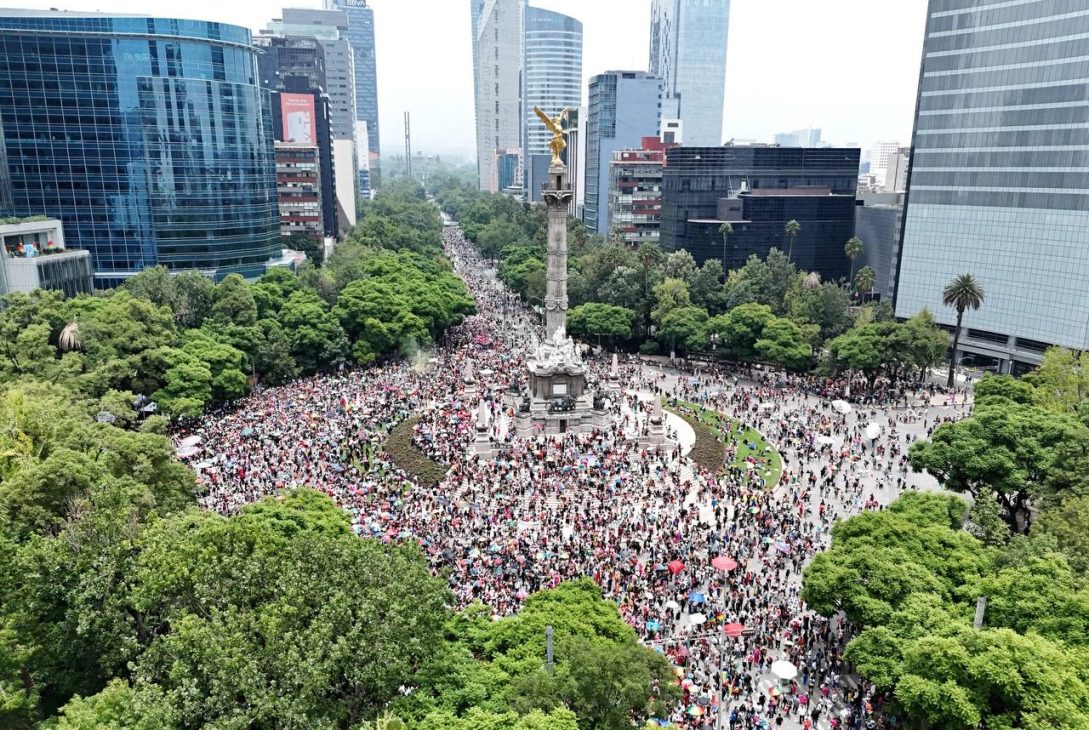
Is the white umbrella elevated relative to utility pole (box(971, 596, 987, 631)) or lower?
lower

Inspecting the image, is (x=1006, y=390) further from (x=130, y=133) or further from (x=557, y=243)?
(x=130, y=133)

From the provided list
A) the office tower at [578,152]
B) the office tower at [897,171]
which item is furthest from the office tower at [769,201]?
the office tower at [578,152]

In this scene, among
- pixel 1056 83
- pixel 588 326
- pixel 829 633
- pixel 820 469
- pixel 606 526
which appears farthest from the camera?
pixel 588 326

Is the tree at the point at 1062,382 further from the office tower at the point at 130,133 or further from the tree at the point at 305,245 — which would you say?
the tree at the point at 305,245

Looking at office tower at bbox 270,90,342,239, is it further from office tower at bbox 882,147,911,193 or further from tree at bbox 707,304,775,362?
office tower at bbox 882,147,911,193

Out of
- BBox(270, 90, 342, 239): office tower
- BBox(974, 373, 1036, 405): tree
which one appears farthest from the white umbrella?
BBox(270, 90, 342, 239): office tower

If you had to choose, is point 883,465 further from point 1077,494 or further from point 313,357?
point 313,357

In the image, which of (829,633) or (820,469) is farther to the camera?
(820,469)

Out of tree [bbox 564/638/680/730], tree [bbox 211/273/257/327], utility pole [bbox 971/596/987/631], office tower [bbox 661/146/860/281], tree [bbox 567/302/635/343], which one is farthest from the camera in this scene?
A: office tower [bbox 661/146/860/281]

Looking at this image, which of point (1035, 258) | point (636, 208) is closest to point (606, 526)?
point (1035, 258)
